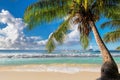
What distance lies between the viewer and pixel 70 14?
14.2 m

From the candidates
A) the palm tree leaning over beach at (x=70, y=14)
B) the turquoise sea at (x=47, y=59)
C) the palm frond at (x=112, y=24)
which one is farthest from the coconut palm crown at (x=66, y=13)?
the turquoise sea at (x=47, y=59)

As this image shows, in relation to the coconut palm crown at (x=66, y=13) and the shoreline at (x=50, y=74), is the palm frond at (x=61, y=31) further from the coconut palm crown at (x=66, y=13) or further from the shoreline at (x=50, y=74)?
the shoreline at (x=50, y=74)

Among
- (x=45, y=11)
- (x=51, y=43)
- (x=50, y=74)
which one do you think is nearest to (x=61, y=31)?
(x=51, y=43)

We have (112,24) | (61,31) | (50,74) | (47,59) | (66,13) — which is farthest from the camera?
(47,59)

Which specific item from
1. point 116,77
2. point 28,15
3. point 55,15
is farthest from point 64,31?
point 116,77

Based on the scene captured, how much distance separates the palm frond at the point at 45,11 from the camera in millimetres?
13922

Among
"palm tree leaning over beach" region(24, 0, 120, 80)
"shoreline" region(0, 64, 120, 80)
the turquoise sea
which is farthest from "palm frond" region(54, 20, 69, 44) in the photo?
the turquoise sea

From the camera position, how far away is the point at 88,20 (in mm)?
13695

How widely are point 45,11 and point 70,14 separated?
1.09 m

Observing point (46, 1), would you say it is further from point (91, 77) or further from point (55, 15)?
point (91, 77)

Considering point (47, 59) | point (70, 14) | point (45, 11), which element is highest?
point (45, 11)

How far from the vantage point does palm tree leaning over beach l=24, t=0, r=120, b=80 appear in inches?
536

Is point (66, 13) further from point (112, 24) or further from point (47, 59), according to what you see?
point (47, 59)

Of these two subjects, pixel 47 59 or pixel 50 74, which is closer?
pixel 50 74
